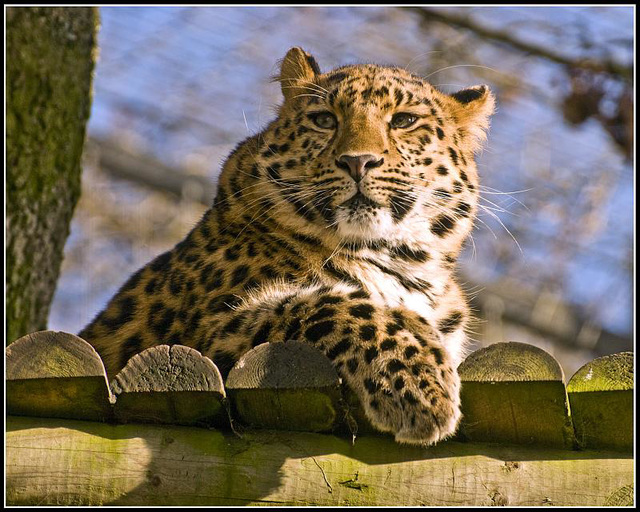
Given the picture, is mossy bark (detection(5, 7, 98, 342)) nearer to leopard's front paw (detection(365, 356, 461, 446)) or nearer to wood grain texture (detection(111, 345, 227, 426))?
wood grain texture (detection(111, 345, 227, 426))

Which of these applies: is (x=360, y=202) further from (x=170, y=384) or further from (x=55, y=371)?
(x=55, y=371)

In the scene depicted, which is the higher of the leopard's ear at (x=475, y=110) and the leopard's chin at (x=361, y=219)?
the leopard's ear at (x=475, y=110)

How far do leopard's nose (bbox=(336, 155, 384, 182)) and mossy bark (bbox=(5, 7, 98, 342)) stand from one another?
5.91 ft

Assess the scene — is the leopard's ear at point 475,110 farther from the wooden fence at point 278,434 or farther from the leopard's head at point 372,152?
the wooden fence at point 278,434

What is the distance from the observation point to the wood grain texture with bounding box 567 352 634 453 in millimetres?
3229

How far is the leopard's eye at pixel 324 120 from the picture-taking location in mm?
4488

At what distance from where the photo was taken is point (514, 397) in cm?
321

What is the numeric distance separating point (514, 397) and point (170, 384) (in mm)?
1052

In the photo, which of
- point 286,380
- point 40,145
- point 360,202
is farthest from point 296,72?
point 286,380

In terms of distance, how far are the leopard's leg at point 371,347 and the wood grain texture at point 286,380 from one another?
159mm

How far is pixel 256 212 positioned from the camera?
437 cm

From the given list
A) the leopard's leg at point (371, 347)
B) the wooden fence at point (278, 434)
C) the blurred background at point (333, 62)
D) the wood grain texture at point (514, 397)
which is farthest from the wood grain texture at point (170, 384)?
the blurred background at point (333, 62)

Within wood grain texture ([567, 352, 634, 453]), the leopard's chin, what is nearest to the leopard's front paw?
wood grain texture ([567, 352, 634, 453])

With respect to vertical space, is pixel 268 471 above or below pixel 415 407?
below
